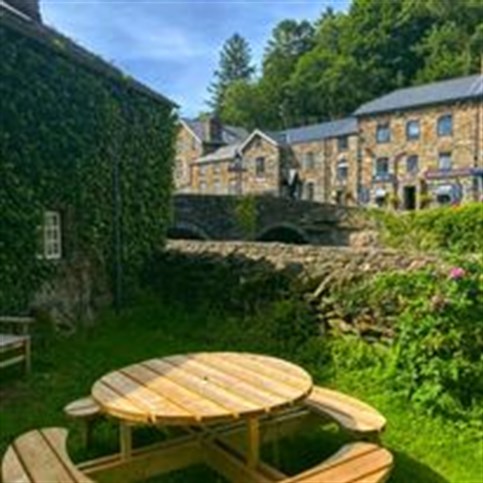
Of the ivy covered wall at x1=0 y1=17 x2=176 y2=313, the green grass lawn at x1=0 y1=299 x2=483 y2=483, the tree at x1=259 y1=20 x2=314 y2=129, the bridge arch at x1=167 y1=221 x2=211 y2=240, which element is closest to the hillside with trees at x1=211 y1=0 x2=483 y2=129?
the tree at x1=259 y1=20 x2=314 y2=129

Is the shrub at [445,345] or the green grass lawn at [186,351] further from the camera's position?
the shrub at [445,345]

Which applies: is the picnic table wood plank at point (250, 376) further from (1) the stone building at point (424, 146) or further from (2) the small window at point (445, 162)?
(2) the small window at point (445, 162)

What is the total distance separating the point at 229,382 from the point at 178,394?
1.55 feet

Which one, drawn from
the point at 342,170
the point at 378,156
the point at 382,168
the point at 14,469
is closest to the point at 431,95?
the point at 378,156

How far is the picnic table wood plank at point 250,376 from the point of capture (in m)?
4.87

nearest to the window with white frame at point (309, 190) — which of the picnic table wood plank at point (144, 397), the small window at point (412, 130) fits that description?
the small window at point (412, 130)

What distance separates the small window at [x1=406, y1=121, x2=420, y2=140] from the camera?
4667 cm

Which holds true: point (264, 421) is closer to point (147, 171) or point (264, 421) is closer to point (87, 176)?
point (87, 176)

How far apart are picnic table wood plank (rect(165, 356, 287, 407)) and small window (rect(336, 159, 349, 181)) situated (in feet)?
151

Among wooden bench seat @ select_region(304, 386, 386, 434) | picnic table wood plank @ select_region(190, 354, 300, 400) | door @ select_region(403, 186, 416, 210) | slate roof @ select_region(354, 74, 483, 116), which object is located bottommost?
wooden bench seat @ select_region(304, 386, 386, 434)

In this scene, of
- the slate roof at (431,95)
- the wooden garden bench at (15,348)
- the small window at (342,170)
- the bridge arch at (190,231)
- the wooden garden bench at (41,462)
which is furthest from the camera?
the small window at (342,170)

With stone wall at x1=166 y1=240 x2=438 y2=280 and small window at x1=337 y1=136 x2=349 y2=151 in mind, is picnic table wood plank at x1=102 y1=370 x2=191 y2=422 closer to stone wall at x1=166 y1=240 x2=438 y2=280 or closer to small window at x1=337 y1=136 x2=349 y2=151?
stone wall at x1=166 y1=240 x2=438 y2=280

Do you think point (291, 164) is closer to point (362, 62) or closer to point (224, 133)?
point (224, 133)

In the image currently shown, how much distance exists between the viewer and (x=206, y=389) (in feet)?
16.4
